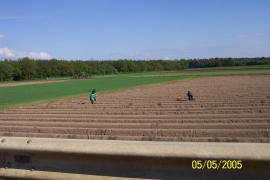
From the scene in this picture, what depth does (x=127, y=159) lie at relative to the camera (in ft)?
8.57

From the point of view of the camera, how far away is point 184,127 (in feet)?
35.4

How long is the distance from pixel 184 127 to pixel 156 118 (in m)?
2.73

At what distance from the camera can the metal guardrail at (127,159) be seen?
2.40 m

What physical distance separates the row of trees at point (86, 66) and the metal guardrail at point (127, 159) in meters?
90.3

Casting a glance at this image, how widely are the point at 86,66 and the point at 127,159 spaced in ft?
385

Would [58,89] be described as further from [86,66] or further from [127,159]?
[86,66]

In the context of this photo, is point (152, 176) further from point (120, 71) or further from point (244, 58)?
point (244, 58)

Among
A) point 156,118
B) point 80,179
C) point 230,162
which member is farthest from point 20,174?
point 156,118
